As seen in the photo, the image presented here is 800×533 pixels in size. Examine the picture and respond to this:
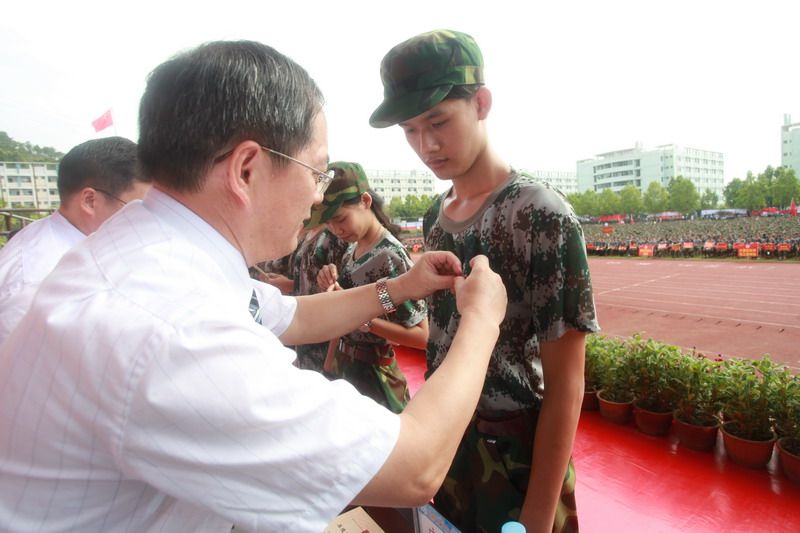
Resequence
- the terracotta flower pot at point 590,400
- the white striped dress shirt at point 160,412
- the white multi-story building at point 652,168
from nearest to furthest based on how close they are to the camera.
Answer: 1. the white striped dress shirt at point 160,412
2. the terracotta flower pot at point 590,400
3. the white multi-story building at point 652,168

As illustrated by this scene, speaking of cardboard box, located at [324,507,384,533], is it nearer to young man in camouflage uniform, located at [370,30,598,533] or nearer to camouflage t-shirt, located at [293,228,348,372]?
young man in camouflage uniform, located at [370,30,598,533]

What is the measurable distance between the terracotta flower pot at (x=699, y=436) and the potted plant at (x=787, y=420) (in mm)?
400

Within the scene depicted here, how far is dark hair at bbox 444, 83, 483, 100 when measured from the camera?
4.37 ft

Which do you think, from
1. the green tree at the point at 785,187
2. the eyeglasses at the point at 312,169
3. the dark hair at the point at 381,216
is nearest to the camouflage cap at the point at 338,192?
the dark hair at the point at 381,216

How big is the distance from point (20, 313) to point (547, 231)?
241 centimetres

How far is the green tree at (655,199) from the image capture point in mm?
48625

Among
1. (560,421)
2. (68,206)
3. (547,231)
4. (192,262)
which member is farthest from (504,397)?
(68,206)

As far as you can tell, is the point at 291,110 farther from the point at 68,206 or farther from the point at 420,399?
the point at 68,206

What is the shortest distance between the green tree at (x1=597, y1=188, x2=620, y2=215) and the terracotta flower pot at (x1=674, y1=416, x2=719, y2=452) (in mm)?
55721

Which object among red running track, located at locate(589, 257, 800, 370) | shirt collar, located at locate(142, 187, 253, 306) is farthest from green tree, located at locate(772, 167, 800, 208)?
shirt collar, located at locate(142, 187, 253, 306)

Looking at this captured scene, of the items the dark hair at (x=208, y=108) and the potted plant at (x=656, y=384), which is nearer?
the dark hair at (x=208, y=108)

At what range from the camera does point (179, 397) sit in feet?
2.09

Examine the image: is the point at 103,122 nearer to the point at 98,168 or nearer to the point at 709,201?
the point at 98,168

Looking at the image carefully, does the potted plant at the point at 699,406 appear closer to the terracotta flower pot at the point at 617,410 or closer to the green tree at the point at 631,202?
the terracotta flower pot at the point at 617,410
